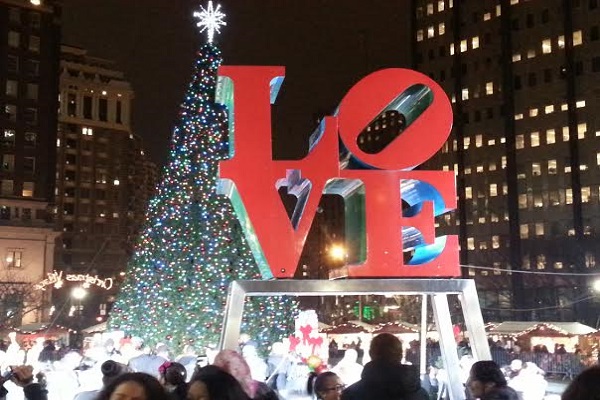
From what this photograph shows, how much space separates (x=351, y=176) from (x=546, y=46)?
73.1 metres

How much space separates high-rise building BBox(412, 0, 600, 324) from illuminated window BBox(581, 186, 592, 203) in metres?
0.09

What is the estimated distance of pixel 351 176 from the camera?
10.9 metres

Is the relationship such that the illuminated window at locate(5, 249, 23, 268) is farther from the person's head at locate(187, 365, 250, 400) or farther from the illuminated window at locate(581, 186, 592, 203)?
the person's head at locate(187, 365, 250, 400)

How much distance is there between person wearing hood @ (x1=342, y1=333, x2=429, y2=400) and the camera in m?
5.61

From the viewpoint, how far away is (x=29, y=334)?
3550 cm

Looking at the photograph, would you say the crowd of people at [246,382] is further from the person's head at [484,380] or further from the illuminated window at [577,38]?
the illuminated window at [577,38]

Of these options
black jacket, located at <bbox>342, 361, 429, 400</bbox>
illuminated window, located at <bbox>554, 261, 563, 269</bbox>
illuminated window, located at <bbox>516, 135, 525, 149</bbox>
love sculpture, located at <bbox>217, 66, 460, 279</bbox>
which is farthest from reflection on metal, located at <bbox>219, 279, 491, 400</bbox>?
illuminated window, located at <bbox>516, 135, 525, 149</bbox>

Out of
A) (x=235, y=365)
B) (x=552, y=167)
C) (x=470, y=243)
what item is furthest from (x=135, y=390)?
(x=470, y=243)

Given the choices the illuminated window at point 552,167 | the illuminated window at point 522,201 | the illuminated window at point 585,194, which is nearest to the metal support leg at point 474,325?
the illuminated window at point 585,194

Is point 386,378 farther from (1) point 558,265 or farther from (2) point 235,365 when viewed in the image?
(1) point 558,265

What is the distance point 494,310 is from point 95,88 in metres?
69.4

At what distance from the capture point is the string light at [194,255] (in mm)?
25156

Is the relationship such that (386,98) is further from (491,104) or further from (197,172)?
(491,104)

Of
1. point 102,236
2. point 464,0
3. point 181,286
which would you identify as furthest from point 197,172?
point 102,236
